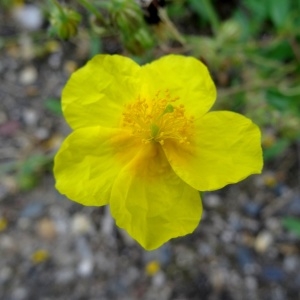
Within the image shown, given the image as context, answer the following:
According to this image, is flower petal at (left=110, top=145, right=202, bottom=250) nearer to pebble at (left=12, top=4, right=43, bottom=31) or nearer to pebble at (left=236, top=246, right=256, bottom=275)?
pebble at (left=236, top=246, right=256, bottom=275)

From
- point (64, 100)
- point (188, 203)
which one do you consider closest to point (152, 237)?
point (188, 203)

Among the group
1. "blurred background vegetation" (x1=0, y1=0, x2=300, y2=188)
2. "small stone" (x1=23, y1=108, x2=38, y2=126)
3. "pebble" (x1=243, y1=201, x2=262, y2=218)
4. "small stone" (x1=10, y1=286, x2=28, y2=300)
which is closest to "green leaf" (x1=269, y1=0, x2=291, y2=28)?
"blurred background vegetation" (x1=0, y1=0, x2=300, y2=188)

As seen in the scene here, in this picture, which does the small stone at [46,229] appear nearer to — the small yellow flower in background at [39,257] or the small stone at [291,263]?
the small yellow flower in background at [39,257]

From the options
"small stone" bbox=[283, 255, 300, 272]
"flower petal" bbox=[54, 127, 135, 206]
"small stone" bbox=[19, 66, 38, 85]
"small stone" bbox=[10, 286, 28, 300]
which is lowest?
"small stone" bbox=[283, 255, 300, 272]

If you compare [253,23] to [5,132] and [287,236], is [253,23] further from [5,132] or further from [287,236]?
[5,132]

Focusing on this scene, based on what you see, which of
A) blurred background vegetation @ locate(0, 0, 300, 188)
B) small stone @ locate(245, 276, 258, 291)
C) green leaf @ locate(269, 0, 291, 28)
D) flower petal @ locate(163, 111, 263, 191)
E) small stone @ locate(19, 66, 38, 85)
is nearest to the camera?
flower petal @ locate(163, 111, 263, 191)

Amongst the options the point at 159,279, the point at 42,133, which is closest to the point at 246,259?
the point at 159,279
